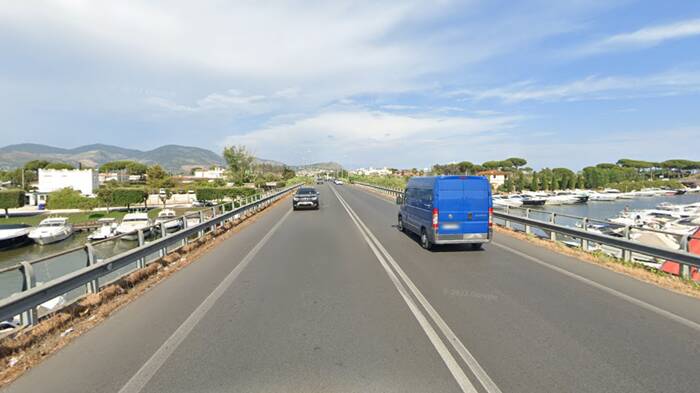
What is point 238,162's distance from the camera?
6831 centimetres

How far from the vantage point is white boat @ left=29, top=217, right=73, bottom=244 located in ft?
168

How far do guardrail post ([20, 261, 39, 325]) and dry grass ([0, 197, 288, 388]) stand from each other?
11 centimetres

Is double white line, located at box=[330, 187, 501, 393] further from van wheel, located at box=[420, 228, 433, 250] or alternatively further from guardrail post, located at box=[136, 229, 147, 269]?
guardrail post, located at box=[136, 229, 147, 269]

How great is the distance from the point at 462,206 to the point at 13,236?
6124 centimetres

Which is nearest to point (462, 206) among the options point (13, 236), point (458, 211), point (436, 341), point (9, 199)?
point (458, 211)

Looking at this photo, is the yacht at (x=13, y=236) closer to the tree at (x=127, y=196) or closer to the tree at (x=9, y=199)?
the tree at (x=127, y=196)

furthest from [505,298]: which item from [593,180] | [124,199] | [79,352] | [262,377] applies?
[593,180]

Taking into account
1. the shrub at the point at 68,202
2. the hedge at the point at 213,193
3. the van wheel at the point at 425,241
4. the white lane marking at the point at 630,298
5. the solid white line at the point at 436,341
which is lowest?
the shrub at the point at 68,202

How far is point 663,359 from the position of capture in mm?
4199

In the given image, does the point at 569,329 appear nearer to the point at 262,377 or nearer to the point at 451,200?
the point at 262,377

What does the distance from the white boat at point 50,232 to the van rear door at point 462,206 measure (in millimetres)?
59682

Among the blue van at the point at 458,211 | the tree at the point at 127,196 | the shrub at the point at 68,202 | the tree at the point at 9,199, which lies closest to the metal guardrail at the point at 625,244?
the blue van at the point at 458,211

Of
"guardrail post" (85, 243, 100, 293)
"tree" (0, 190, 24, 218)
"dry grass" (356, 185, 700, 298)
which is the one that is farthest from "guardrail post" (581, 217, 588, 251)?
"tree" (0, 190, 24, 218)

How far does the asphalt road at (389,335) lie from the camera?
378 cm
